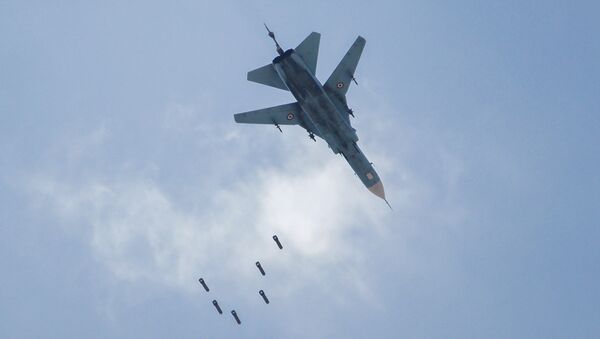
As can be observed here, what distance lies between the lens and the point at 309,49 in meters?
64.8

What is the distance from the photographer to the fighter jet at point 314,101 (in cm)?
6331

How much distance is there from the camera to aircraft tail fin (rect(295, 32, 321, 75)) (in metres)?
64.8

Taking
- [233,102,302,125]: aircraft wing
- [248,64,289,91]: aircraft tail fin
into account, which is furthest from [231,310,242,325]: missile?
[248,64,289,91]: aircraft tail fin

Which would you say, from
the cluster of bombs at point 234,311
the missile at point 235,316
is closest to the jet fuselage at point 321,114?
the cluster of bombs at point 234,311

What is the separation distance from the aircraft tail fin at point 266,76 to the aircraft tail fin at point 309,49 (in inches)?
97.8

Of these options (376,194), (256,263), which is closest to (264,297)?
(256,263)

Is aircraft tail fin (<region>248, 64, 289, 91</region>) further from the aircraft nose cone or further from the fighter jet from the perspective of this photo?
the aircraft nose cone

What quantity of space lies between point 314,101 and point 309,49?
4.15 m

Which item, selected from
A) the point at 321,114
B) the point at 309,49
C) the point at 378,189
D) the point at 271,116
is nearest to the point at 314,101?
the point at 321,114

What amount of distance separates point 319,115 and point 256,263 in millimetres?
14171

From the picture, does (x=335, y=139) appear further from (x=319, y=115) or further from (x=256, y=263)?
(x=256, y=263)

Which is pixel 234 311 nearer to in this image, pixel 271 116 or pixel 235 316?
pixel 235 316

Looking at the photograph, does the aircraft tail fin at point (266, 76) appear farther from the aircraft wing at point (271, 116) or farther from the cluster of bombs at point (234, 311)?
the cluster of bombs at point (234, 311)

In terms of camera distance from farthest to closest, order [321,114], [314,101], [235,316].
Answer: [235,316] < [321,114] < [314,101]
